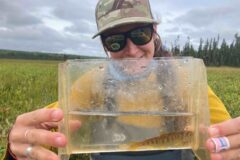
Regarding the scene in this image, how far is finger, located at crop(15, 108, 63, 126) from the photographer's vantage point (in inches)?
54.4

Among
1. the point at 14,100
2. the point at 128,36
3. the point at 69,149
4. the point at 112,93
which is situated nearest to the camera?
the point at 69,149

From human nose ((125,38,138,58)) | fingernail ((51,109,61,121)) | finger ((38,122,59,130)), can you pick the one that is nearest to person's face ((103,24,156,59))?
human nose ((125,38,138,58))

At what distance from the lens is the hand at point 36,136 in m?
1.39

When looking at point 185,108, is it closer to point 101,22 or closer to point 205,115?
point 205,115

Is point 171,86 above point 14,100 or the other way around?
above

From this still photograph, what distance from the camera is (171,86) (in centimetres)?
154

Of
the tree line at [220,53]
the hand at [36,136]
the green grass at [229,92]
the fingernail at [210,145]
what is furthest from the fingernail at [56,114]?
the tree line at [220,53]

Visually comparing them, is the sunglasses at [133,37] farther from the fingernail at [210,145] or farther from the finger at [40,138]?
the fingernail at [210,145]

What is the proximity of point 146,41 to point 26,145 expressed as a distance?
905mm

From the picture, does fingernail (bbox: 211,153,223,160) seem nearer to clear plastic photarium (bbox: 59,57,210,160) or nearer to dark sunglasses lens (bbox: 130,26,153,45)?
clear plastic photarium (bbox: 59,57,210,160)

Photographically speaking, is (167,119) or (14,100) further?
(14,100)

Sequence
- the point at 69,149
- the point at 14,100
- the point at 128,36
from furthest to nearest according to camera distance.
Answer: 1. the point at 14,100
2. the point at 128,36
3. the point at 69,149

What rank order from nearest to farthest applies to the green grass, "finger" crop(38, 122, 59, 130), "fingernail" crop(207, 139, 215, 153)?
"fingernail" crop(207, 139, 215, 153) < "finger" crop(38, 122, 59, 130) < the green grass

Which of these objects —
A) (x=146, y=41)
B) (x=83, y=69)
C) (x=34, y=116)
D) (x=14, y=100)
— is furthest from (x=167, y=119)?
(x=14, y=100)
